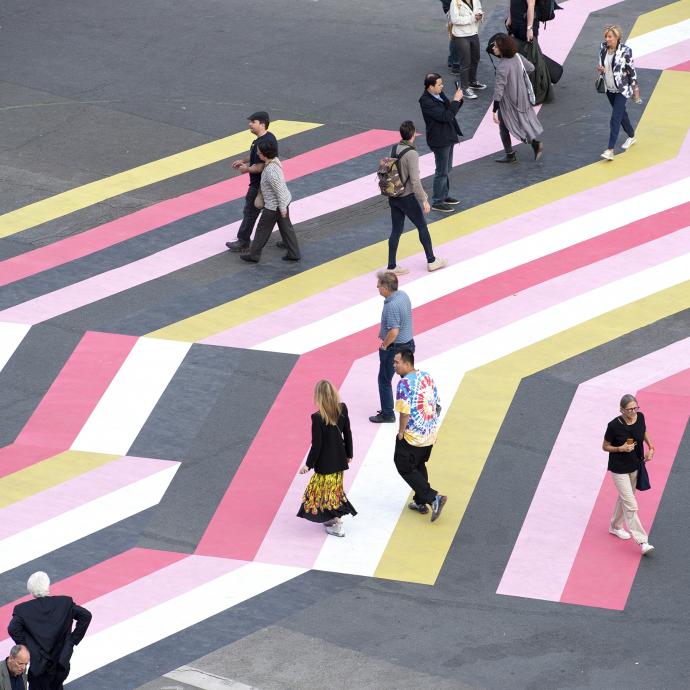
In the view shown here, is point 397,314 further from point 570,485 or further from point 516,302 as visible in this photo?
point 516,302

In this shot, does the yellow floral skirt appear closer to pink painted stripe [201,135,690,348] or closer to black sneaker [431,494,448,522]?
black sneaker [431,494,448,522]

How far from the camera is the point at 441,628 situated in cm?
1262

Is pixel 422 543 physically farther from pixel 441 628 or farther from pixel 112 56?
pixel 112 56

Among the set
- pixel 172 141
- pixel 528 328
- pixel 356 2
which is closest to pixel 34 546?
pixel 528 328

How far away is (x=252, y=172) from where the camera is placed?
1811cm

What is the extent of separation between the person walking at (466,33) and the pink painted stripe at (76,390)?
25.8 ft

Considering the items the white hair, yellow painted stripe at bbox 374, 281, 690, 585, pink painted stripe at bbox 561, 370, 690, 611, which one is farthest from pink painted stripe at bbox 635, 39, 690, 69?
the white hair

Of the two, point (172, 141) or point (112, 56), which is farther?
point (112, 56)

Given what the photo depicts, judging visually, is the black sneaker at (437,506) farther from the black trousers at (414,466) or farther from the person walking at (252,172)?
the person walking at (252,172)

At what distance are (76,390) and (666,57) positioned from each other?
38.8ft

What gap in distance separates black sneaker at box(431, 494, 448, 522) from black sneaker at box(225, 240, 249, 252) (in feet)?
19.0

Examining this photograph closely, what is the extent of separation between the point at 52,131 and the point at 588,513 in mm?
11061

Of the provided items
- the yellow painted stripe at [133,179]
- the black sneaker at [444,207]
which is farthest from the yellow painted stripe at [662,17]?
the black sneaker at [444,207]

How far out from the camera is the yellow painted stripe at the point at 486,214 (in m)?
17.5
